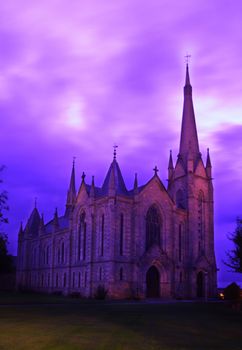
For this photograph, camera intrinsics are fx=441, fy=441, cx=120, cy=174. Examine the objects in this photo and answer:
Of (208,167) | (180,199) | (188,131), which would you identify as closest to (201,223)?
(180,199)

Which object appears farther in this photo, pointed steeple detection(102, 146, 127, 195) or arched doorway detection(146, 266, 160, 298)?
arched doorway detection(146, 266, 160, 298)

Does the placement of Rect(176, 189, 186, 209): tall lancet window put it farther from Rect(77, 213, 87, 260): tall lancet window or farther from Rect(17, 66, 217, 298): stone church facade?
Rect(77, 213, 87, 260): tall lancet window

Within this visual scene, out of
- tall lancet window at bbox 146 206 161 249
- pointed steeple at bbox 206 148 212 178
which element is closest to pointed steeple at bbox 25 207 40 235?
tall lancet window at bbox 146 206 161 249

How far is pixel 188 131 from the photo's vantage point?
75500 mm

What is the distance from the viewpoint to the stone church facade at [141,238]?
58.6 meters

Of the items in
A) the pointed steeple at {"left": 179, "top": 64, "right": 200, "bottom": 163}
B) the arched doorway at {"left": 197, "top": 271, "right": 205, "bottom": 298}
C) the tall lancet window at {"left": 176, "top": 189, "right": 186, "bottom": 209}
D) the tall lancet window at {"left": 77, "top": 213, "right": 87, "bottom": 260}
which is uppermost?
the pointed steeple at {"left": 179, "top": 64, "right": 200, "bottom": 163}

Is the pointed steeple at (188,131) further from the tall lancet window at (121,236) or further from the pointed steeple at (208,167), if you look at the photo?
the tall lancet window at (121,236)

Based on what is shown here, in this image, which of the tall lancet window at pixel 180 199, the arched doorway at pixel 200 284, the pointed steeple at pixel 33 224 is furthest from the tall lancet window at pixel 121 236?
the pointed steeple at pixel 33 224

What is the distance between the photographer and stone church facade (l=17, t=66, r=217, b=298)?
58.6m

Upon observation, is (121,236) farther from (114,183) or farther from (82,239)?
(82,239)

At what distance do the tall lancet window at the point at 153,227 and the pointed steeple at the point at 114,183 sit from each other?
16.5 feet

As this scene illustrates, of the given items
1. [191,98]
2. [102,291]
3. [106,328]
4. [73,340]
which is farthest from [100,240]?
[73,340]

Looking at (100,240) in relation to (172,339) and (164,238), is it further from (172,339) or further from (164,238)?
(172,339)

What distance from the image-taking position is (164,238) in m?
64.7
